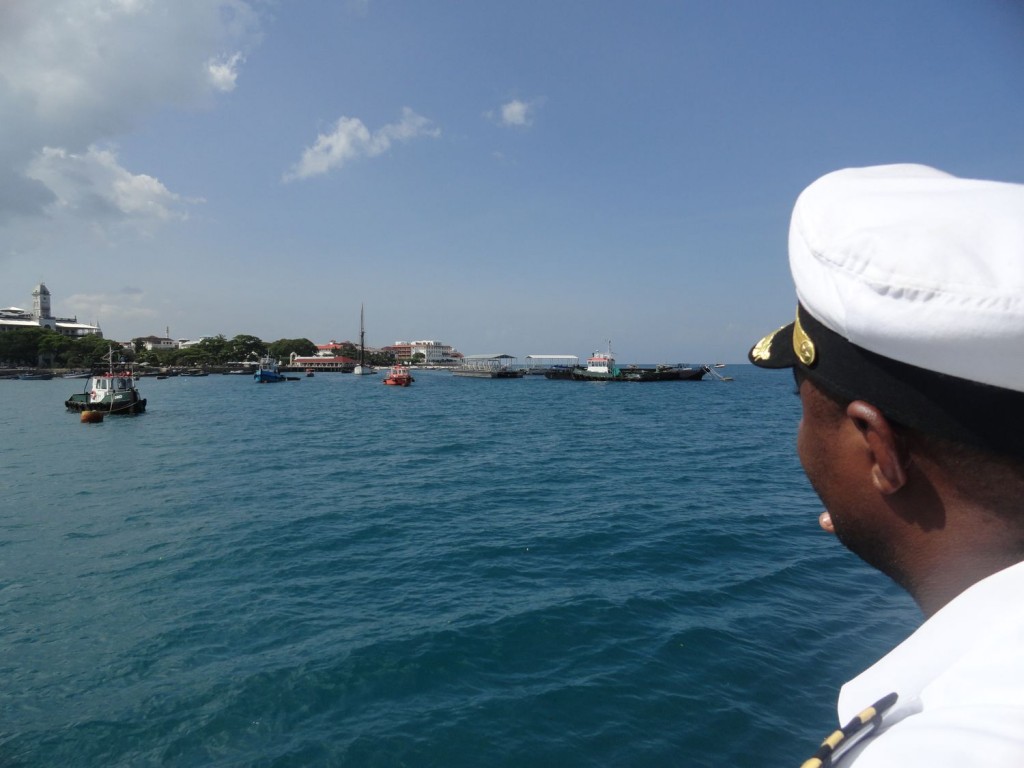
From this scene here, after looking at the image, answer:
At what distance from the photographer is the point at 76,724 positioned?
6355mm

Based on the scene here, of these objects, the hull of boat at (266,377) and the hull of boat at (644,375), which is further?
the hull of boat at (266,377)

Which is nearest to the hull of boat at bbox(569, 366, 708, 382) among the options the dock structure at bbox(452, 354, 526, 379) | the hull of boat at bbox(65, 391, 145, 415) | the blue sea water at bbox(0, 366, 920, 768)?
the dock structure at bbox(452, 354, 526, 379)

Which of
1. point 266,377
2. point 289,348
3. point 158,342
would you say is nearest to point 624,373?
point 266,377

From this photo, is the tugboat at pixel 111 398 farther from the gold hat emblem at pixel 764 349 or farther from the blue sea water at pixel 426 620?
the gold hat emblem at pixel 764 349

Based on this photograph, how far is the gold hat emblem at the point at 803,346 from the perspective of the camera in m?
1.15

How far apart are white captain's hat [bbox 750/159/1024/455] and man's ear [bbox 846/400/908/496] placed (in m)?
0.03

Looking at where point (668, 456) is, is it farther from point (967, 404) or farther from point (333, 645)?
point (967, 404)

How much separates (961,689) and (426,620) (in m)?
8.61

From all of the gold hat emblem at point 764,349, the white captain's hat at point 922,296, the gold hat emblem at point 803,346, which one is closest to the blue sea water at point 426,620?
the gold hat emblem at point 764,349

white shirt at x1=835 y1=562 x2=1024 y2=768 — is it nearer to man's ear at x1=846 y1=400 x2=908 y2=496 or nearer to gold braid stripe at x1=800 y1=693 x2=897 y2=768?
gold braid stripe at x1=800 y1=693 x2=897 y2=768

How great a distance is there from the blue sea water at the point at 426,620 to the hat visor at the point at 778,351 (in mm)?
5647

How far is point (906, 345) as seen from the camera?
0.91m

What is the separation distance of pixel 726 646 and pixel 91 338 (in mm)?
153292

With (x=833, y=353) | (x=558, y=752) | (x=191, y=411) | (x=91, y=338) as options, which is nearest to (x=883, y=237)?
(x=833, y=353)
